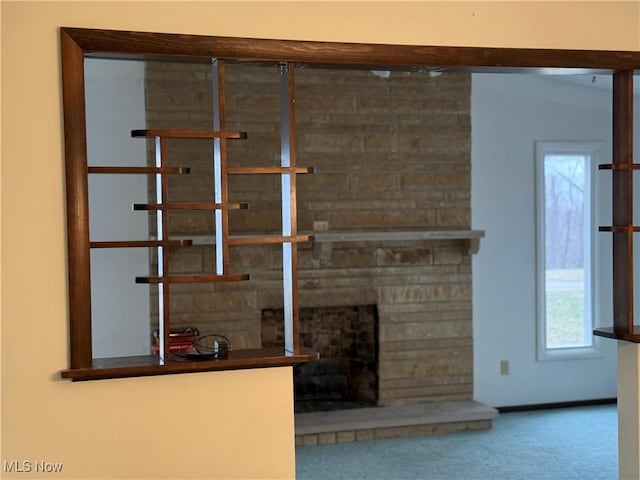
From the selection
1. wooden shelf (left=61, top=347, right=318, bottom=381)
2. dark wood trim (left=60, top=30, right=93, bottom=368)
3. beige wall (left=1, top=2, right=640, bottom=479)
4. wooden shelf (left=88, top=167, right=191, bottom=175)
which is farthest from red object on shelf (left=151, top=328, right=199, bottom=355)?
wooden shelf (left=88, top=167, right=191, bottom=175)

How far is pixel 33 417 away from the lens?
2.81 meters

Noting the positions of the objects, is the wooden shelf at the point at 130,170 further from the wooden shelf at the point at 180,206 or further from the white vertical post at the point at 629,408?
the white vertical post at the point at 629,408

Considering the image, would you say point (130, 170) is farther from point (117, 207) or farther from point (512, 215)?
point (512, 215)

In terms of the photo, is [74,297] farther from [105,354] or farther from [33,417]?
[105,354]

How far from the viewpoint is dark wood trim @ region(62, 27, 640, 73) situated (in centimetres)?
284

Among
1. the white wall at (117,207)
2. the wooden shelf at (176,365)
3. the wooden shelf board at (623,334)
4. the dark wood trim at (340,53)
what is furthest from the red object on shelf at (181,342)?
the white wall at (117,207)

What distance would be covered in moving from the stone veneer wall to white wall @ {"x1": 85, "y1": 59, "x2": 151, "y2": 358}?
176 millimetres

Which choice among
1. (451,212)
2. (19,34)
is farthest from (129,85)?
(19,34)

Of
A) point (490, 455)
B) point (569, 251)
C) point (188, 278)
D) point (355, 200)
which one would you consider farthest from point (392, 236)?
point (188, 278)

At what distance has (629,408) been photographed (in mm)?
3504

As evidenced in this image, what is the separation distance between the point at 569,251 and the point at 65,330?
4.77 m

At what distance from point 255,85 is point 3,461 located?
352cm

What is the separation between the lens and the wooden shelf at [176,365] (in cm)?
282

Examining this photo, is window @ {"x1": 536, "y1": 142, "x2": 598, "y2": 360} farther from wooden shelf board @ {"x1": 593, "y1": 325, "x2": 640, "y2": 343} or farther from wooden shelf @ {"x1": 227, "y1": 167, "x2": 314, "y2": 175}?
wooden shelf @ {"x1": 227, "y1": 167, "x2": 314, "y2": 175}
